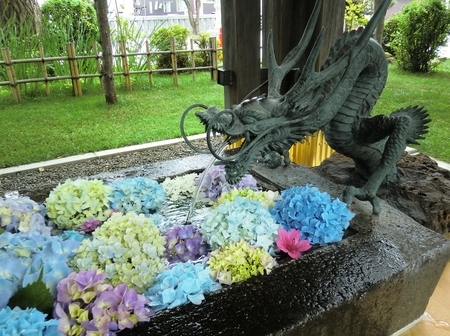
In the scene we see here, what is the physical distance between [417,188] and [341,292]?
1.38 m

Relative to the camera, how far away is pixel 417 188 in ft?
8.54

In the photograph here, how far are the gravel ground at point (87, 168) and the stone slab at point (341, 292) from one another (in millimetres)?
3129

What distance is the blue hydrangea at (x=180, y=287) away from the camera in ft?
4.87

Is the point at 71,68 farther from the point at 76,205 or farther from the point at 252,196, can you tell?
the point at 252,196

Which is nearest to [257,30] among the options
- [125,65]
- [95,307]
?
[95,307]

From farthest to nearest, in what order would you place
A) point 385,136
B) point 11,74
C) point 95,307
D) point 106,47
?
point 11,74, point 106,47, point 385,136, point 95,307

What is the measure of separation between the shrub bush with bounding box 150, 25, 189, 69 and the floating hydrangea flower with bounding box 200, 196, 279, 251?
931cm

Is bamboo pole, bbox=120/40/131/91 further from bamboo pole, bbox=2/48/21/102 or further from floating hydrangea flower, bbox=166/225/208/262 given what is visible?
floating hydrangea flower, bbox=166/225/208/262

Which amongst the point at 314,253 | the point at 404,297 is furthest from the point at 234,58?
the point at 404,297

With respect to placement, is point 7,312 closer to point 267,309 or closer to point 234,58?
point 267,309

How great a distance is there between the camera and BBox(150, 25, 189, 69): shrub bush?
10.6 meters

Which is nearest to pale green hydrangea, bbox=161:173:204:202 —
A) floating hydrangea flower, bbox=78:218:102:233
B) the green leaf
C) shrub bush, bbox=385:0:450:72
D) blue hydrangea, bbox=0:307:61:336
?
floating hydrangea flower, bbox=78:218:102:233

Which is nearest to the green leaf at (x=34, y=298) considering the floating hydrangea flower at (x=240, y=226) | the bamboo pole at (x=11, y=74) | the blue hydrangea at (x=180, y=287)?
the blue hydrangea at (x=180, y=287)

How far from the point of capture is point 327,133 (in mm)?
2178
